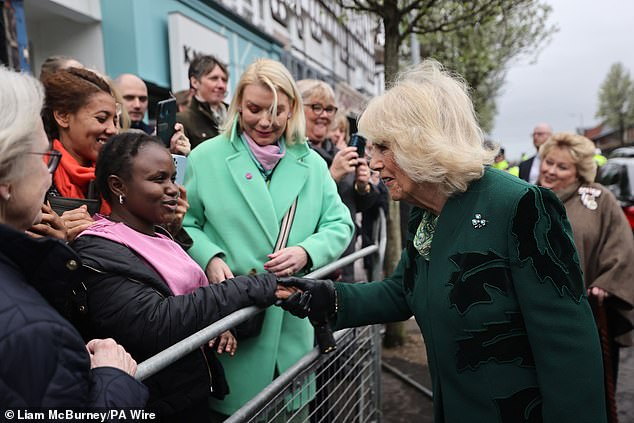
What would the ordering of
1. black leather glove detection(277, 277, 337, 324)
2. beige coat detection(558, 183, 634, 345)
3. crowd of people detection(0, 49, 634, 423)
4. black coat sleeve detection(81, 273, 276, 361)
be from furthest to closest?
1. beige coat detection(558, 183, 634, 345)
2. black leather glove detection(277, 277, 337, 324)
3. black coat sleeve detection(81, 273, 276, 361)
4. crowd of people detection(0, 49, 634, 423)

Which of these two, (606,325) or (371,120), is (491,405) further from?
(606,325)

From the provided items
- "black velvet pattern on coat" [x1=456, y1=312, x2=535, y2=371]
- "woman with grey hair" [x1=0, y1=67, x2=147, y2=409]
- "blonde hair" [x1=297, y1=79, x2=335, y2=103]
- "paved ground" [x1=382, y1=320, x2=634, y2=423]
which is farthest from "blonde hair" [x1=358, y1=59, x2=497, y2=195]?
"paved ground" [x1=382, y1=320, x2=634, y2=423]

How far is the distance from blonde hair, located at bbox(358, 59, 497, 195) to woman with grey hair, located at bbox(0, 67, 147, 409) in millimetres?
1113

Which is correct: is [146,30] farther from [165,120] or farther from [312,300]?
[312,300]

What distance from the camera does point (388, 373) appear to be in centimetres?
466

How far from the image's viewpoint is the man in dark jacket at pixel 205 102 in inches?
133

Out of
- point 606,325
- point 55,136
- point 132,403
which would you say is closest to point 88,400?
point 132,403

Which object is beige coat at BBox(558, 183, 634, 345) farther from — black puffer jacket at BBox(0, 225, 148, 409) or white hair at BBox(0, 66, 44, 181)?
white hair at BBox(0, 66, 44, 181)

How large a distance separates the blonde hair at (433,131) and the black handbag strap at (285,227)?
0.53 meters

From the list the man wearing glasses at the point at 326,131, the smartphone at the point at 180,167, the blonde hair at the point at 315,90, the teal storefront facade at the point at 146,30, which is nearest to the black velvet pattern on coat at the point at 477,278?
the smartphone at the point at 180,167

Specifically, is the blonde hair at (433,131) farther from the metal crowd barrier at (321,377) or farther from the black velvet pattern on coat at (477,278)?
the metal crowd barrier at (321,377)

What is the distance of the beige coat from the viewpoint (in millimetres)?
3160

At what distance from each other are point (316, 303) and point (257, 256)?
336 mm

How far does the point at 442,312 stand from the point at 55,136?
60.1 inches
